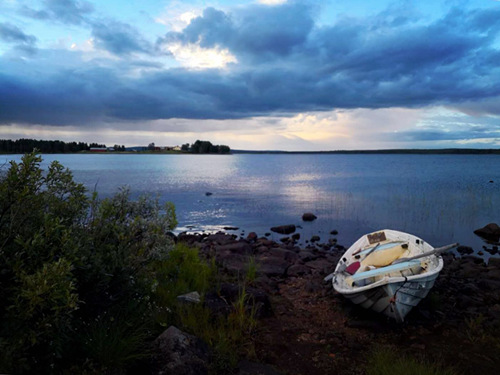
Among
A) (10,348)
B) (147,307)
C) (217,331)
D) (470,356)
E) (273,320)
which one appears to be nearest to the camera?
(10,348)

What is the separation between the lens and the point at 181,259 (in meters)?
9.45

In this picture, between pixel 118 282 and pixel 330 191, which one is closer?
pixel 118 282

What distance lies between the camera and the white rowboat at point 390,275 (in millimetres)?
7422

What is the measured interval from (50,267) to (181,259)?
6175 millimetres

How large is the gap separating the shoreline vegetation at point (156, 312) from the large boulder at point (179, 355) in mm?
14

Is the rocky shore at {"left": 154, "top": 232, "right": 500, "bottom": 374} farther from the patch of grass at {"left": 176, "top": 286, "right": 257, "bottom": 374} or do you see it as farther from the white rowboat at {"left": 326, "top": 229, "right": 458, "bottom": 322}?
the white rowboat at {"left": 326, "top": 229, "right": 458, "bottom": 322}

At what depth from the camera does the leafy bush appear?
340 centimetres

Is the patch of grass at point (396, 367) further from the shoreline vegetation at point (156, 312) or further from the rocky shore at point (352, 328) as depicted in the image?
the rocky shore at point (352, 328)

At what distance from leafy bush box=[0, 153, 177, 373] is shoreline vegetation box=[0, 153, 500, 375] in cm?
2

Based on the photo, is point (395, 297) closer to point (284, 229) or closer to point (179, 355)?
point (179, 355)

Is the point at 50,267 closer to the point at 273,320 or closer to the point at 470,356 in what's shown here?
the point at 273,320

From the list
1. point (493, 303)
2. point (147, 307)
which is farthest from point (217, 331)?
point (493, 303)

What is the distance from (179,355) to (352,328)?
4314 mm

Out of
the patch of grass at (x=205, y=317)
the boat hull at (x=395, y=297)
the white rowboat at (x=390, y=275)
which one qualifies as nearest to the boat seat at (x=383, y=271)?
the white rowboat at (x=390, y=275)
